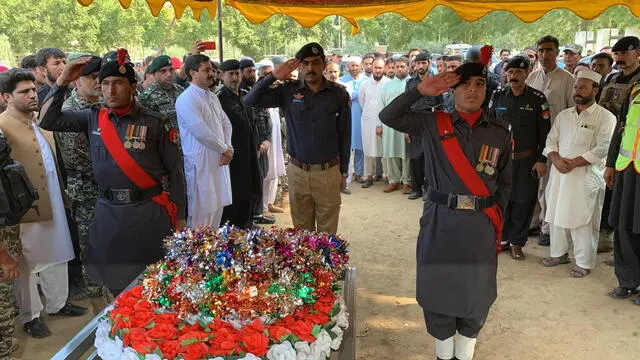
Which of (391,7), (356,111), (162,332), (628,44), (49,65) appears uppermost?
(391,7)

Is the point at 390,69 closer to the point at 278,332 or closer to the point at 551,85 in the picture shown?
the point at 551,85

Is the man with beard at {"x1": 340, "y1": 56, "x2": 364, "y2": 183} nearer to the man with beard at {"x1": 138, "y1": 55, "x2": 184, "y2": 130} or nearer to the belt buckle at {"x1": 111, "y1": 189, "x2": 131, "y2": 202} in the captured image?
the man with beard at {"x1": 138, "y1": 55, "x2": 184, "y2": 130}

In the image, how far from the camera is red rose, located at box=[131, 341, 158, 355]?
77.1 inches

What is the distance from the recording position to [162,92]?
16.0 feet

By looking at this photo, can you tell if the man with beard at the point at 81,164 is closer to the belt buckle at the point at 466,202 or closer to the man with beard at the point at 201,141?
the man with beard at the point at 201,141

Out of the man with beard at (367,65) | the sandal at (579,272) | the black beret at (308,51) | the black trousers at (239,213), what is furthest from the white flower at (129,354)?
the man with beard at (367,65)

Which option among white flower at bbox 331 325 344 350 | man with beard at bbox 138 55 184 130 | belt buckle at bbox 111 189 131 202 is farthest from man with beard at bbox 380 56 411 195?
white flower at bbox 331 325 344 350

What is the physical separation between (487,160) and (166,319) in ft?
6.15

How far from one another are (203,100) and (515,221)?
338 cm

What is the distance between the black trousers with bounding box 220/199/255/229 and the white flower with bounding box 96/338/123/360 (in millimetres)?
3260

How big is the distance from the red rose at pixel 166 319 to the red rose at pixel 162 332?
0.04 meters

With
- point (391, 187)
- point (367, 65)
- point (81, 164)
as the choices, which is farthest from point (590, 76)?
point (367, 65)

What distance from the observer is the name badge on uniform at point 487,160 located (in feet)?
9.39

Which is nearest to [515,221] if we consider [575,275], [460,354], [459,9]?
[575,275]
